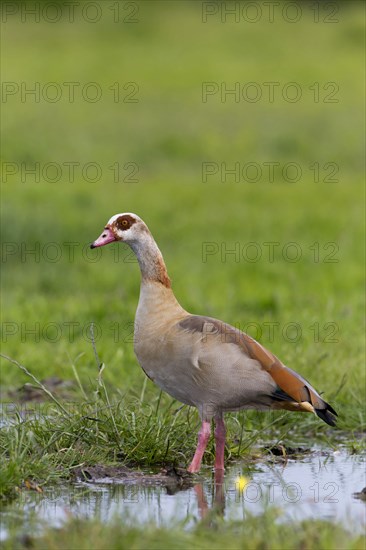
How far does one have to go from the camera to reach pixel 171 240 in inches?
580

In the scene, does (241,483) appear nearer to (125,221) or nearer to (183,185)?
(125,221)

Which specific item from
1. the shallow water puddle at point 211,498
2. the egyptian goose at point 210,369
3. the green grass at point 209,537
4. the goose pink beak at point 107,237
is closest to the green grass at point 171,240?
the green grass at point 209,537

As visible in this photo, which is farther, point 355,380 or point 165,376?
point 355,380

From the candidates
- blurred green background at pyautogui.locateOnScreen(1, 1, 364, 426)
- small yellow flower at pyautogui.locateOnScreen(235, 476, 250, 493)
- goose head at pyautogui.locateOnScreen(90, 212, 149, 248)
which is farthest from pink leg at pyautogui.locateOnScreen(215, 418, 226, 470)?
blurred green background at pyautogui.locateOnScreen(1, 1, 364, 426)

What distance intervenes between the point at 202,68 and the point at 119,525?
2590 centimetres

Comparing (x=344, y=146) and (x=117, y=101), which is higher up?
(x=117, y=101)

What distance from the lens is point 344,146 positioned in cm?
2172

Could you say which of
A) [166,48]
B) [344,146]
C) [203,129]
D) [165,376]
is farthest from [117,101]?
[165,376]

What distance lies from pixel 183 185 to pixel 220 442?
11789mm

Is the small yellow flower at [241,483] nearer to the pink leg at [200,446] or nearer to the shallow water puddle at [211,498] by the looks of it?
the shallow water puddle at [211,498]

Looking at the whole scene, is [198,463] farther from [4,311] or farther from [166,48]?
[166,48]

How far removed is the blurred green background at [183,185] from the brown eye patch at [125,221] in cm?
124

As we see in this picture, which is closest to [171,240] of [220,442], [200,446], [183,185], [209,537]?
[183,185]

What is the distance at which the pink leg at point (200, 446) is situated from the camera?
247 inches
